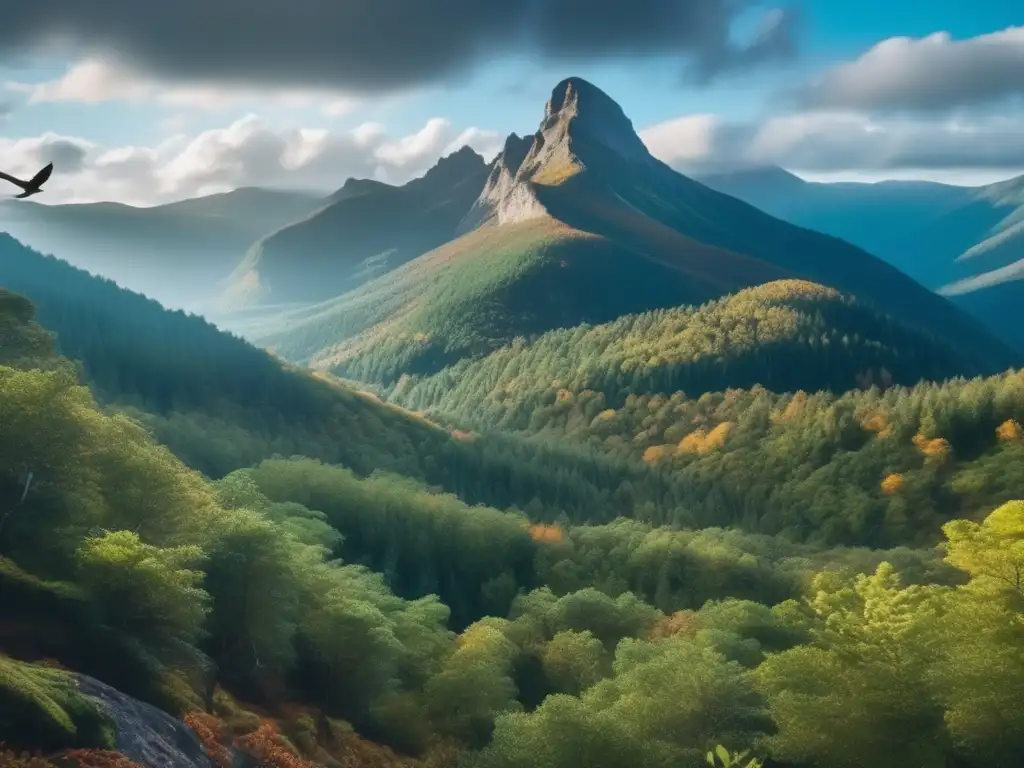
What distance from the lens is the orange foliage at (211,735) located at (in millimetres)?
50631

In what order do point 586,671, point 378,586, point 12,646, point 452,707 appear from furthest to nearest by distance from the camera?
point 378,586, point 586,671, point 452,707, point 12,646

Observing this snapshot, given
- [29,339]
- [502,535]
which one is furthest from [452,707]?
[502,535]

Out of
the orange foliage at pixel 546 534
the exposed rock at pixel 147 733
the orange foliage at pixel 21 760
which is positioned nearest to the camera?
the orange foliage at pixel 21 760

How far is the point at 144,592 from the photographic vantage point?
55.2m

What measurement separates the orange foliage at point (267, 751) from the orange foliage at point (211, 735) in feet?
5.69

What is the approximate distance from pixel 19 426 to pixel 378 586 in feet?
169

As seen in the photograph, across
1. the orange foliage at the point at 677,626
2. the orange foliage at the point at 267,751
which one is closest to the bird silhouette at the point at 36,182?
the orange foliage at the point at 267,751

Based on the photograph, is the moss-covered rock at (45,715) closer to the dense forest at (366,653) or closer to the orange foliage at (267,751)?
the dense forest at (366,653)

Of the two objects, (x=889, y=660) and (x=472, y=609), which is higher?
(x=889, y=660)

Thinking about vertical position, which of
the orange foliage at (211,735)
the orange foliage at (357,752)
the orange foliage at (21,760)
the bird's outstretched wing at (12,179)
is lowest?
the orange foliage at (357,752)

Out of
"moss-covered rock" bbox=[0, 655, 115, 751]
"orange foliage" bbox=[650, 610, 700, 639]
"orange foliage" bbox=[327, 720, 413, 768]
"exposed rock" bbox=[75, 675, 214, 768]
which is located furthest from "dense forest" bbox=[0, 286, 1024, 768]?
"exposed rock" bbox=[75, 675, 214, 768]

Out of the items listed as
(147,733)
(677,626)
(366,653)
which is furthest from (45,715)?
(677,626)

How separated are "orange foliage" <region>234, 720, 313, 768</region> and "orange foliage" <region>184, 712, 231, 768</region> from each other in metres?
1.73

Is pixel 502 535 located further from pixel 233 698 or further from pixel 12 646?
pixel 12 646
